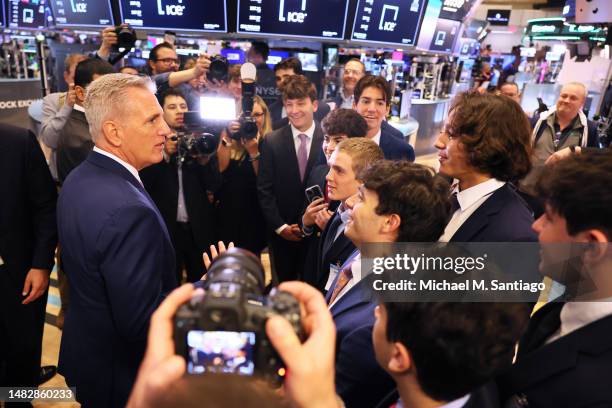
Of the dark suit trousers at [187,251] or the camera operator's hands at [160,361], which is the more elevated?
the camera operator's hands at [160,361]

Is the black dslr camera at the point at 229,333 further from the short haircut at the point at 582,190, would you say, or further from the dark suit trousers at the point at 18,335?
the dark suit trousers at the point at 18,335

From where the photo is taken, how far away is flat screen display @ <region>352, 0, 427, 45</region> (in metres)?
4.66

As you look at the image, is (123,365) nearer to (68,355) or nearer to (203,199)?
(68,355)

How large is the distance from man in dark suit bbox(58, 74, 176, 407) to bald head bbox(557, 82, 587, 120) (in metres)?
4.09

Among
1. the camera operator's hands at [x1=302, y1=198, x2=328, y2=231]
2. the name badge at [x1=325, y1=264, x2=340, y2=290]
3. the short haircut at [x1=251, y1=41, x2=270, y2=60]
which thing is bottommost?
the name badge at [x1=325, y1=264, x2=340, y2=290]

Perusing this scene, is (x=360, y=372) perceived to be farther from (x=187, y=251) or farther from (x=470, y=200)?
(x=187, y=251)

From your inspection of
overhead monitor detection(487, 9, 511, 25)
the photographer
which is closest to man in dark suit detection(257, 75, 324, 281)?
the photographer

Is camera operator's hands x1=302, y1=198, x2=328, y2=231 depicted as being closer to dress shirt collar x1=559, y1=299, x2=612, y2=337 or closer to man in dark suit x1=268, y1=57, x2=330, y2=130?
dress shirt collar x1=559, y1=299, x2=612, y2=337

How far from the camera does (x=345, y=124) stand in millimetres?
2588

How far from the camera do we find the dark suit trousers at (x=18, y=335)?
196 centimetres

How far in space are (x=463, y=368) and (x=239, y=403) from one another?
489mm

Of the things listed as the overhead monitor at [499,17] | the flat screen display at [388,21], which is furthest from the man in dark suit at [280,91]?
the overhead monitor at [499,17]

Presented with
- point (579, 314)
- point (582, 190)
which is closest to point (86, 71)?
point (582, 190)

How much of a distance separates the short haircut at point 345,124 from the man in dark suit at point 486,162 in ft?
3.06
